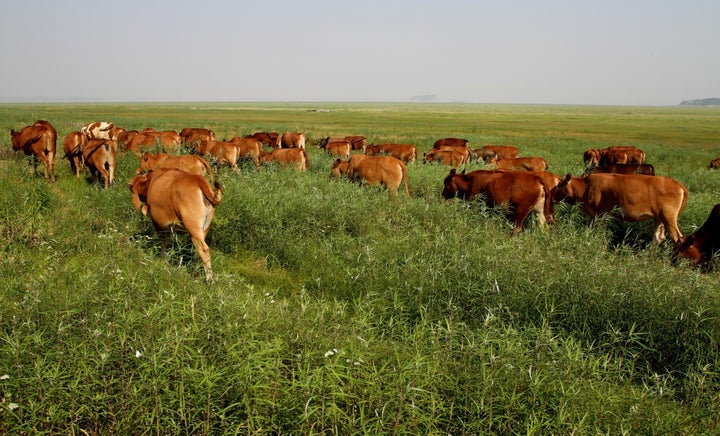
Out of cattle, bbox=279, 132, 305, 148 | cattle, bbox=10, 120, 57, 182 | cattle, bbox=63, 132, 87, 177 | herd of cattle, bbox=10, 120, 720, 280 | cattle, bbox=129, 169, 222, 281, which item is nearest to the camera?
cattle, bbox=129, 169, 222, 281

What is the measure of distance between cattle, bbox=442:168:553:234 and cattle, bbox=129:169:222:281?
535cm

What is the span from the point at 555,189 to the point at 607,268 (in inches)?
183

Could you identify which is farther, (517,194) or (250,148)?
(250,148)

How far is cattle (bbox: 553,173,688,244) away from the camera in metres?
8.20

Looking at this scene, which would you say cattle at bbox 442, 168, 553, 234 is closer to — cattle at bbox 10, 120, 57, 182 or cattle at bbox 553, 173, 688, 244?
cattle at bbox 553, 173, 688, 244

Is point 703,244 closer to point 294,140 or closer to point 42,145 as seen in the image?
point 42,145

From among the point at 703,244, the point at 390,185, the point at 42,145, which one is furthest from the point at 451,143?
the point at 42,145

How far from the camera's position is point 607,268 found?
207 inches

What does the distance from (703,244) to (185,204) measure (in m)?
8.22

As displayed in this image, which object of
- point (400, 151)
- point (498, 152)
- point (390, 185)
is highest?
point (400, 151)

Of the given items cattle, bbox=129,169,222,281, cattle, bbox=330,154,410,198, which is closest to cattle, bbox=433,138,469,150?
cattle, bbox=330,154,410,198

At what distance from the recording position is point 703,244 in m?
7.12

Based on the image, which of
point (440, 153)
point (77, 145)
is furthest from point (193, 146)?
point (440, 153)

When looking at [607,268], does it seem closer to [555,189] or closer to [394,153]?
[555,189]
